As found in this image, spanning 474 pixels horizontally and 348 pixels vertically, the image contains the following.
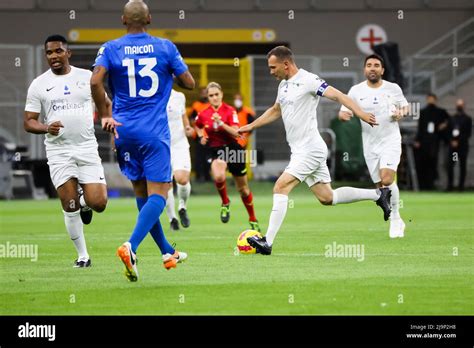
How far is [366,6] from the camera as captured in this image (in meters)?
38.3

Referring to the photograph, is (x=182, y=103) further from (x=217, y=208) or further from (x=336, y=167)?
(x=336, y=167)

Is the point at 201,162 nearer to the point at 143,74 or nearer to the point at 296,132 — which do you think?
the point at 296,132

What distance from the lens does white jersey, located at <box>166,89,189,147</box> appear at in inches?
800

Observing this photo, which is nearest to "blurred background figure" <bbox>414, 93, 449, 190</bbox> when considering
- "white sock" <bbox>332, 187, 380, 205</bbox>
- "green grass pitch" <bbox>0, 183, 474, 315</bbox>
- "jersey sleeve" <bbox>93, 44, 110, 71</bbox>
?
"green grass pitch" <bbox>0, 183, 474, 315</bbox>

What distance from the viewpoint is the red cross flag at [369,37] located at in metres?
37.8

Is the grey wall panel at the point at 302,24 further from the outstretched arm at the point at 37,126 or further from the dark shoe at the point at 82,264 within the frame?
the dark shoe at the point at 82,264

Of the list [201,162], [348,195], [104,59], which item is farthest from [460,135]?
[104,59]

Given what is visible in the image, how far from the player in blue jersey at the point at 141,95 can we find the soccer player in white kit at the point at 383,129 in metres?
5.97

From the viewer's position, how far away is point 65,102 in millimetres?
13656

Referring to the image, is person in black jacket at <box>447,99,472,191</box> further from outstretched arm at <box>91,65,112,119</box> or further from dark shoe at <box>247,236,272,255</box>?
outstretched arm at <box>91,65,112,119</box>

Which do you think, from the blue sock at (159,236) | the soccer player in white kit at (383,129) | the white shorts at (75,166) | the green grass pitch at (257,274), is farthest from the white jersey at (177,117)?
the blue sock at (159,236)

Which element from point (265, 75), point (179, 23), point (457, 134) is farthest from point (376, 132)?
point (179, 23)

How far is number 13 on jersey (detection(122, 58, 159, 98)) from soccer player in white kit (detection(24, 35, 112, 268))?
6.50 feet
